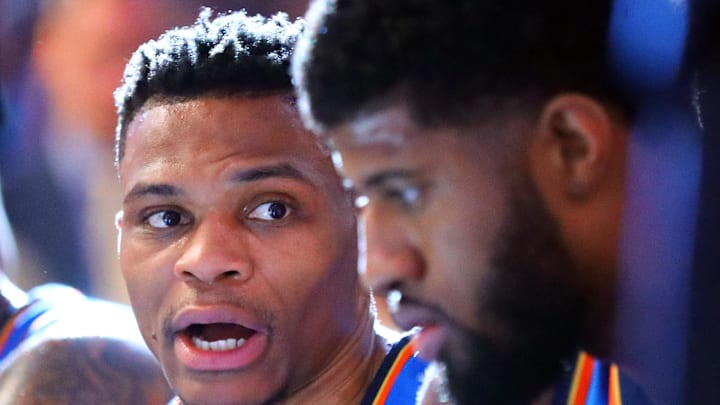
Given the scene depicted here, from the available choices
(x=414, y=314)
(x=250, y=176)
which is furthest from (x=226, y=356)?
(x=414, y=314)

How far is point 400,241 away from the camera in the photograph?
1.12m

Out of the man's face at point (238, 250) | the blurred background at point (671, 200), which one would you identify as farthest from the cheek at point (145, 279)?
the blurred background at point (671, 200)

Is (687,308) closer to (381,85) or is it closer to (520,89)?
(520,89)

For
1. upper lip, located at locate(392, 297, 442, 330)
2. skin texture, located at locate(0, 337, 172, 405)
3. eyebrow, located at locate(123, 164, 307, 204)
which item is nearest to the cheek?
eyebrow, located at locate(123, 164, 307, 204)

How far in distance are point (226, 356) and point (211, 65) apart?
19.0 inches

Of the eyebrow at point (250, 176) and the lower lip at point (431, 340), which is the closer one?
the lower lip at point (431, 340)

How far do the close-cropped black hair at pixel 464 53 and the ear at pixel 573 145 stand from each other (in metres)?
0.02

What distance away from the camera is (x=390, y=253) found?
112 cm

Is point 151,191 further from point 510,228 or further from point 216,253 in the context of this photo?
point 510,228

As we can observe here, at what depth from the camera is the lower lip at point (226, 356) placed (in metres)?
1.47

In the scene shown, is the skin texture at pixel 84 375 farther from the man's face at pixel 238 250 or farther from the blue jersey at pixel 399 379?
the blue jersey at pixel 399 379

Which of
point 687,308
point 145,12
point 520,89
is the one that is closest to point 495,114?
point 520,89

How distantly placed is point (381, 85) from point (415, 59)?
50mm

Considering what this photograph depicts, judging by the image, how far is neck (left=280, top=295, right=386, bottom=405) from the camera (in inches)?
62.2
